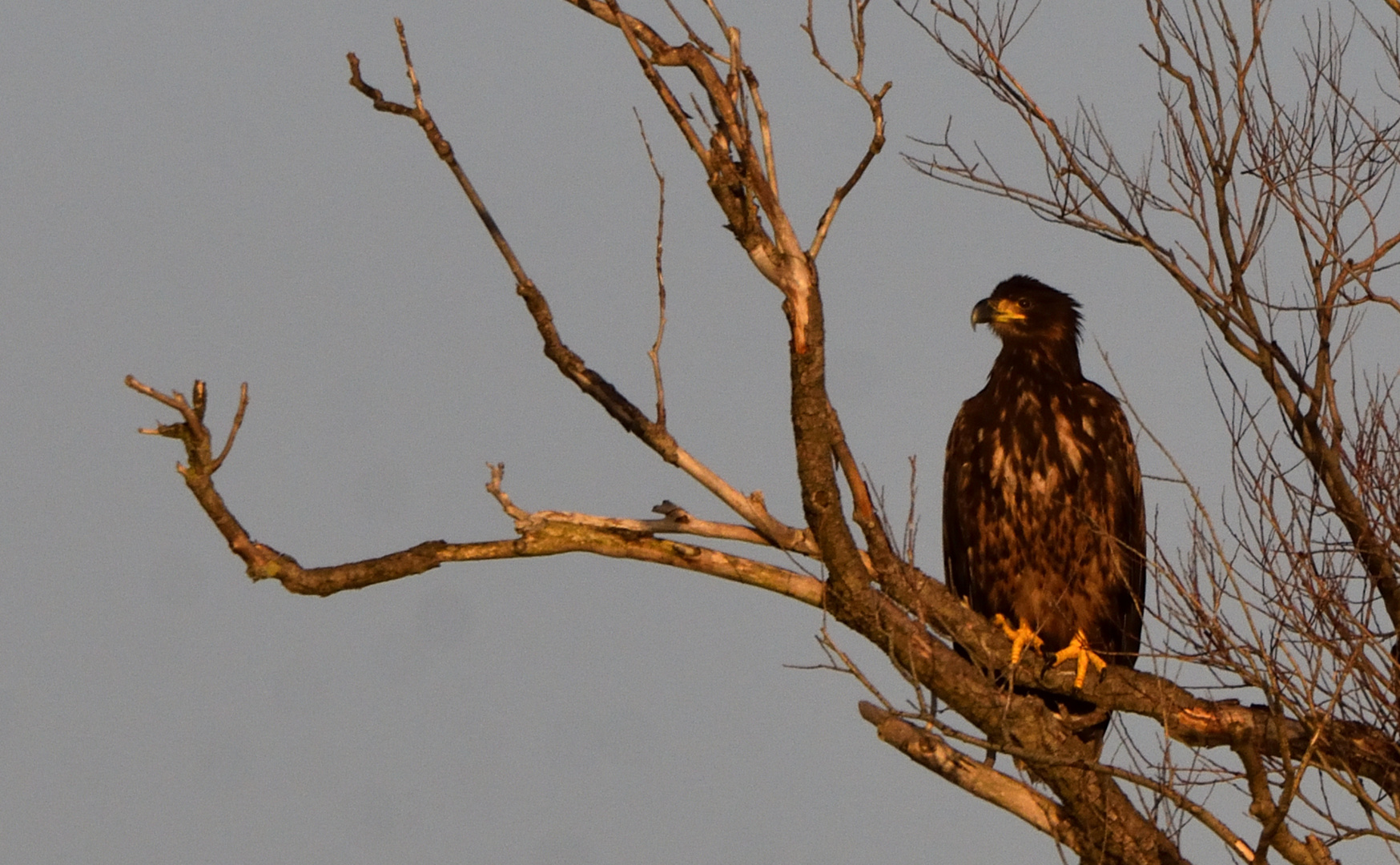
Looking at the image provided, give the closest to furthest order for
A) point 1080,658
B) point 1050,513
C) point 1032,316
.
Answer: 1. point 1080,658
2. point 1050,513
3. point 1032,316

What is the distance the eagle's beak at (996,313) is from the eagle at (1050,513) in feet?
1.14

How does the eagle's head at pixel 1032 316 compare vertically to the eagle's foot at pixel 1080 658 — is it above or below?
above

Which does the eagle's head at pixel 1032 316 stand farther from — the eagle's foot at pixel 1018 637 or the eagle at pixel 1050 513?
the eagle's foot at pixel 1018 637

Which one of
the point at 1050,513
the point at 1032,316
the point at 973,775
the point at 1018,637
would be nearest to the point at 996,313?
the point at 1032,316

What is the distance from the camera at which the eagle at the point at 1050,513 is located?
729 centimetres

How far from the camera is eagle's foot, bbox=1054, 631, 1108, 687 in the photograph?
665 cm

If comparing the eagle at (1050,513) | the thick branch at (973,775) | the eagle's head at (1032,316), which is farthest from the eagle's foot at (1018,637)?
the eagle's head at (1032,316)

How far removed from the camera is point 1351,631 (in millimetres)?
5789

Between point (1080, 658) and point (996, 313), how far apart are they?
1898 mm

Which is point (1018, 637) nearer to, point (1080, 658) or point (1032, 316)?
point (1080, 658)

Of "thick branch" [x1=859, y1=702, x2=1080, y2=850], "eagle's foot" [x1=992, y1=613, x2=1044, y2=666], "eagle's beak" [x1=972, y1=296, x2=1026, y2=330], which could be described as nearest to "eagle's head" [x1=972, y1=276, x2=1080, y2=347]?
"eagle's beak" [x1=972, y1=296, x2=1026, y2=330]

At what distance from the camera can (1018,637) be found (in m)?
6.79

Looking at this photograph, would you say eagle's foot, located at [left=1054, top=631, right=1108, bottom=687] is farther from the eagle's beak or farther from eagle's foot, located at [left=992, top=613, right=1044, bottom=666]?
the eagle's beak

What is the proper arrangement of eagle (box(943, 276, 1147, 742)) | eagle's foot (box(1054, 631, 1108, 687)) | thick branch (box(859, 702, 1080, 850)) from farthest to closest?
eagle (box(943, 276, 1147, 742)) < eagle's foot (box(1054, 631, 1108, 687)) < thick branch (box(859, 702, 1080, 850))
